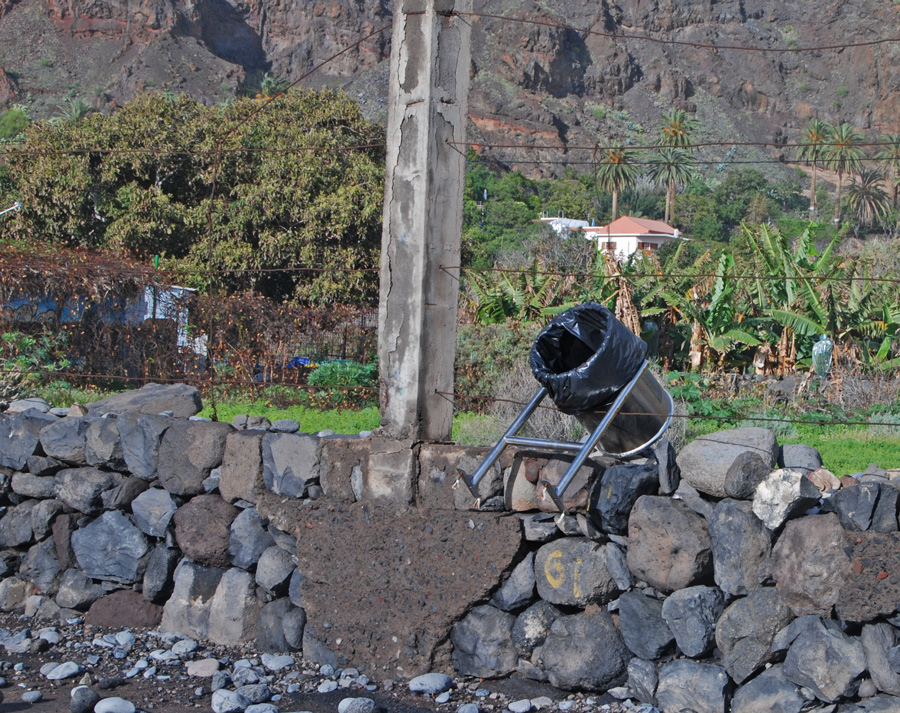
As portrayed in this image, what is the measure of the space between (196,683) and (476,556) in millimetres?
1599

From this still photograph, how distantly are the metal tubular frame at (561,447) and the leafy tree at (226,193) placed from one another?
14076 millimetres

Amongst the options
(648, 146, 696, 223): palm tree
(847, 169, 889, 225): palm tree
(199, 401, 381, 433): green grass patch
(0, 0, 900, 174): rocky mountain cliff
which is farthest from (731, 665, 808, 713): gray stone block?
(0, 0, 900, 174): rocky mountain cliff

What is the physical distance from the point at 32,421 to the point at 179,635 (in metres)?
1.79

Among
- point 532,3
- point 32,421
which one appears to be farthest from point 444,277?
point 532,3

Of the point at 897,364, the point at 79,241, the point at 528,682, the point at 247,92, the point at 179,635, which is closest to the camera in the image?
the point at 528,682

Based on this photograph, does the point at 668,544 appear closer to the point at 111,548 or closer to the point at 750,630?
the point at 750,630

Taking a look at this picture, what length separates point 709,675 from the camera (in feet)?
13.9

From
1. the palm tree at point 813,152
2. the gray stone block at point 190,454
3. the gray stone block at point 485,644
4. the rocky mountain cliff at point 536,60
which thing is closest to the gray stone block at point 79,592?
the gray stone block at point 190,454

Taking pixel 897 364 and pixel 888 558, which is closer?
pixel 888 558

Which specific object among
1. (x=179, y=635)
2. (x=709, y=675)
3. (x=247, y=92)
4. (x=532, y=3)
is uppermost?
(x=532, y=3)

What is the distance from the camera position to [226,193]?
21.5 metres

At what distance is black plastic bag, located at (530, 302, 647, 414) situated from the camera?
445 centimetres

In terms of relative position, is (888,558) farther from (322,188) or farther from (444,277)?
(322,188)

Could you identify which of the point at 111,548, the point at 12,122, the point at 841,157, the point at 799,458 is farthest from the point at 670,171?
the point at 12,122
